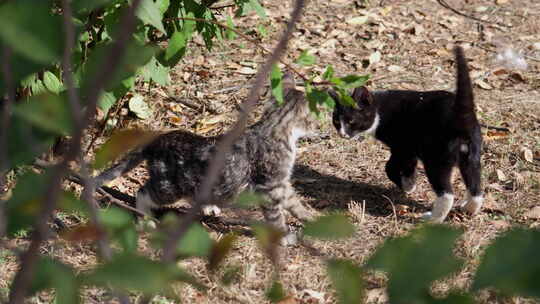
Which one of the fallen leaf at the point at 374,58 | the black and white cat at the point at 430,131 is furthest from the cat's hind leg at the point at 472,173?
the fallen leaf at the point at 374,58

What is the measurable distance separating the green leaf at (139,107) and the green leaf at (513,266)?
5500 mm

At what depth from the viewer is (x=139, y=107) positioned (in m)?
6.23

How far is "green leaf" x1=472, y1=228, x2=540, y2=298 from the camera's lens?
857 millimetres

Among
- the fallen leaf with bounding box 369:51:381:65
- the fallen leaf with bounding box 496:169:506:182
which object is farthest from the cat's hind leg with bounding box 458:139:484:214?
the fallen leaf with bounding box 369:51:381:65

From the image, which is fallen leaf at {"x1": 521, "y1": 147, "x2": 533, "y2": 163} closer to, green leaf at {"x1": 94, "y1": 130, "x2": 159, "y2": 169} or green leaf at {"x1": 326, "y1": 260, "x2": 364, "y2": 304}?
green leaf at {"x1": 326, "y1": 260, "x2": 364, "y2": 304}

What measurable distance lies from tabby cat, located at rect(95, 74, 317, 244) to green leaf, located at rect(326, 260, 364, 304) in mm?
3429

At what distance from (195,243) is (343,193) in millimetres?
4615

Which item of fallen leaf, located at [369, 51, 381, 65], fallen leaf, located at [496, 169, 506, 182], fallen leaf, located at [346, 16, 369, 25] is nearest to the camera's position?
fallen leaf, located at [496, 169, 506, 182]

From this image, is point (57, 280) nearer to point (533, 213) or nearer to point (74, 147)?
point (74, 147)

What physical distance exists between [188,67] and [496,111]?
9.63 feet

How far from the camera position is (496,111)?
6.66 meters

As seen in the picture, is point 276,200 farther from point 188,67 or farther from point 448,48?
point 448,48

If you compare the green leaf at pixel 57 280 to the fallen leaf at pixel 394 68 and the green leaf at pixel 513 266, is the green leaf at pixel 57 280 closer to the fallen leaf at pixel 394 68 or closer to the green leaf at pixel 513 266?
the green leaf at pixel 513 266

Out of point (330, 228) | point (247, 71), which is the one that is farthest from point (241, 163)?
point (330, 228)
